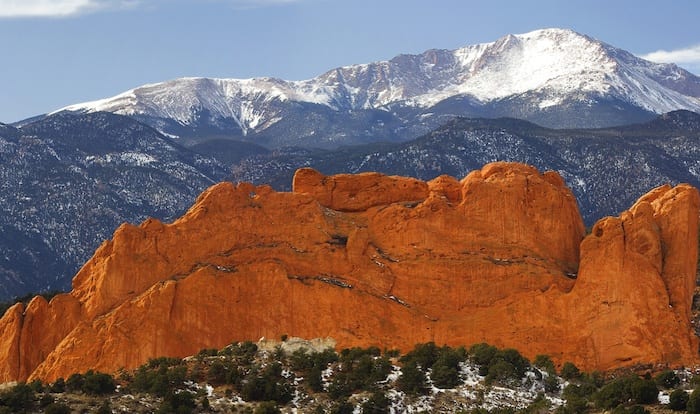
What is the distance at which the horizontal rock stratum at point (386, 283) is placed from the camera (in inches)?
3356

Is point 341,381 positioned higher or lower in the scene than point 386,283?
lower

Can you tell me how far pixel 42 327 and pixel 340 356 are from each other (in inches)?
755

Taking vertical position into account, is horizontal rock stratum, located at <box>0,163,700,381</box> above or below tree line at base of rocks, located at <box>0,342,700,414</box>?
above

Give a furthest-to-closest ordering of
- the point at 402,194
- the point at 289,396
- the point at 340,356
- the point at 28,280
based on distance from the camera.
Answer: the point at 28,280 < the point at 402,194 < the point at 340,356 < the point at 289,396

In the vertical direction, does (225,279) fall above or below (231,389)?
above

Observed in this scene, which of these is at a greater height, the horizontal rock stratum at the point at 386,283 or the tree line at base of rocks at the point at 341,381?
the horizontal rock stratum at the point at 386,283

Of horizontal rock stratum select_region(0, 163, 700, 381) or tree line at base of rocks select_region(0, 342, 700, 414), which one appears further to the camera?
horizontal rock stratum select_region(0, 163, 700, 381)

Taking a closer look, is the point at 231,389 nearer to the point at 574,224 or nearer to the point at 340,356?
the point at 340,356

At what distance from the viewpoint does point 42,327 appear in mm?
86812

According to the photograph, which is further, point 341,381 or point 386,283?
point 386,283

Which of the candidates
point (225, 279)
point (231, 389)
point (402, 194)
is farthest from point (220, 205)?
point (231, 389)

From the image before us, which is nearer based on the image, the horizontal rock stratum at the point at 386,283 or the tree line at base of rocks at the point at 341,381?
the tree line at base of rocks at the point at 341,381

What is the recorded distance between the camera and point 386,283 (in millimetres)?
87688

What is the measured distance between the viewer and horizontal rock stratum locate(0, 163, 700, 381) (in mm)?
85250
